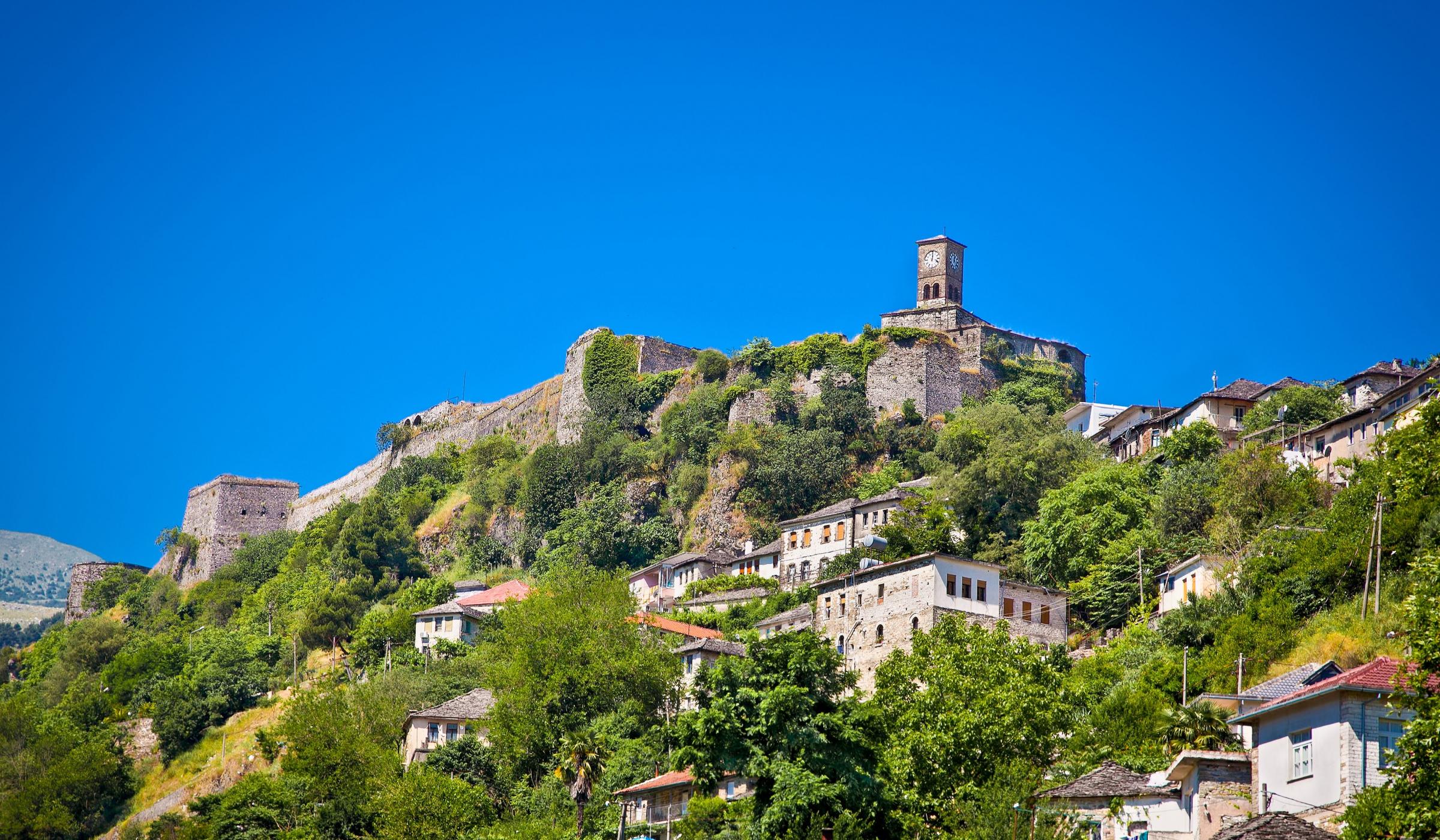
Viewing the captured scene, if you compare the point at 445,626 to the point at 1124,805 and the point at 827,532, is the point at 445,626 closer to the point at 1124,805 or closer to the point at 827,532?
the point at 827,532

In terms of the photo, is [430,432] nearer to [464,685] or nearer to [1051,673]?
[464,685]

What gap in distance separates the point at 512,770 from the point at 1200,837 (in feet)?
93.7

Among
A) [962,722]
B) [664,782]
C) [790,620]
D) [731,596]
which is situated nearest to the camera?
[962,722]

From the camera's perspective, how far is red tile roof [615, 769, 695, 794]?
46.7 m

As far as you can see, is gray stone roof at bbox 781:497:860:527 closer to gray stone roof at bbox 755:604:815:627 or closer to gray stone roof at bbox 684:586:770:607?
gray stone roof at bbox 684:586:770:607

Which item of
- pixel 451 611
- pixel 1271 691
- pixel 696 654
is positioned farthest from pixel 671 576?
pixel 1271 691

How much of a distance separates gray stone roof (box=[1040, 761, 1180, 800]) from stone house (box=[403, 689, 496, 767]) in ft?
96.6

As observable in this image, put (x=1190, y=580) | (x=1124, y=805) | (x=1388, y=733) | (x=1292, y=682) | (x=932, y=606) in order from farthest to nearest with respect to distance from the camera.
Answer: (x=932, y=606), (x=1190, y=580), (x=1292, y=682), (x=1124, y=805), (x=1388, y=733)

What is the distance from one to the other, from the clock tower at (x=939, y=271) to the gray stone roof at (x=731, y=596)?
26812 millimetres

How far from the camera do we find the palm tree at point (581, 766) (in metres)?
48.6

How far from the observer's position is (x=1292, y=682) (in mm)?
32000

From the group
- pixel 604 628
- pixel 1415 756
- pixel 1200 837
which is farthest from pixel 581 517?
pixel 1415 756

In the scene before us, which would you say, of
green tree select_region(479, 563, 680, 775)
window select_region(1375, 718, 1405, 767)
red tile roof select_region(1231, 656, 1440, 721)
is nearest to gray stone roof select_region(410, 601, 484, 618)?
green tree select_region(479, 563, 680, 775)

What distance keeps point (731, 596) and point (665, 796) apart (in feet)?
75.8
